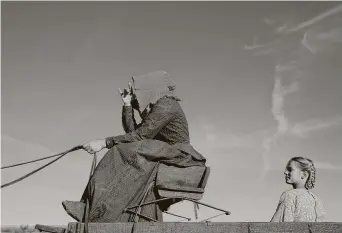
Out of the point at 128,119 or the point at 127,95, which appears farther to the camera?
the point at 127,95

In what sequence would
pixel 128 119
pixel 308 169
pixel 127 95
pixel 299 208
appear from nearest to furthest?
pixel 299 208
pixel 308 169
pixel 128 119
pixel 127 95

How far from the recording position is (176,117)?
6199 mm

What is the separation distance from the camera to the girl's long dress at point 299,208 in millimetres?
5312

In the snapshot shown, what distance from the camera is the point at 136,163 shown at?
551 centimetres

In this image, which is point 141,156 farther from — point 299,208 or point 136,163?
point 299,208

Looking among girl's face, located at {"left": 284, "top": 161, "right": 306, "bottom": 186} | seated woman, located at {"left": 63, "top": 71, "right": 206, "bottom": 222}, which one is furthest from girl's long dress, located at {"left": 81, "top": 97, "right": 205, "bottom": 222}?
girl's face, located at {"left": 284, "top": 161, "right": 306, "bottom": 186}

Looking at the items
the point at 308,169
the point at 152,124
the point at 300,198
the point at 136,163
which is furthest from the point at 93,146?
the point at 308,169

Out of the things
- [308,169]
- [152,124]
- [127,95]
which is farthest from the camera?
[127,95]

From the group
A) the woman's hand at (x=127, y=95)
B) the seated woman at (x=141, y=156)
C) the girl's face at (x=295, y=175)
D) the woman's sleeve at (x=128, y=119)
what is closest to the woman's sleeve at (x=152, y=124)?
the seated woman at (x=141, y=156)

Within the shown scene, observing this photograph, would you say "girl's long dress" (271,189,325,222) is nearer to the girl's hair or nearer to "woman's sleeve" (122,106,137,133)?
the girl's hair

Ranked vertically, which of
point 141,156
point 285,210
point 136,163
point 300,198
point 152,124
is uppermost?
point 152,124

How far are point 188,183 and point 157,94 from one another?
1.49m

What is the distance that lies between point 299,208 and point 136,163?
2.19 meters

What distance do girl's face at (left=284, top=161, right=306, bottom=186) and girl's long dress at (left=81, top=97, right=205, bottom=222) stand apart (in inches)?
47.7
